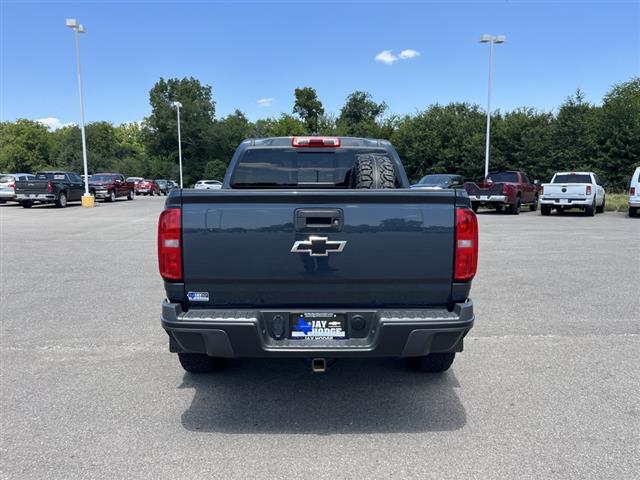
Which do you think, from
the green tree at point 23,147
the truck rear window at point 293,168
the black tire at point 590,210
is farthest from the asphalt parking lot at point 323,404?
the green tree at point 23,147

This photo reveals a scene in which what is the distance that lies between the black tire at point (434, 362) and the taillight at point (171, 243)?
2195 mm

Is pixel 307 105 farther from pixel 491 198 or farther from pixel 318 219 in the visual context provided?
pixel 318 219

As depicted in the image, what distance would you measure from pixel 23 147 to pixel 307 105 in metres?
56.1

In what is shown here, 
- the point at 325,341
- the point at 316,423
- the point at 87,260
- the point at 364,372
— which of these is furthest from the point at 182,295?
the point at 87,260

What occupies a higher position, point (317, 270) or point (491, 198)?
point (317, 270)

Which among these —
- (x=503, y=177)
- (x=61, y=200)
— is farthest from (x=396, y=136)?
(x=61, y=200)

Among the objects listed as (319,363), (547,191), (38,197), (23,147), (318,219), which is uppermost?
(23,147)

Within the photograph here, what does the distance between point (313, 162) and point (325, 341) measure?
8.26ft

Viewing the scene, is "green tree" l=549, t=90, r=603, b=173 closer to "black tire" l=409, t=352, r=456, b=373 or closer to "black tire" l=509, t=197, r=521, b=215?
"black tire" l=509, t=197, r=521, b=215

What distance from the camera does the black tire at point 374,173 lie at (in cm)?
450

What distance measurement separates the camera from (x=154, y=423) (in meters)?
3.53

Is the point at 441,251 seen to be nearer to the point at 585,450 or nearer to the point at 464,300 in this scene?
the point at 464,300

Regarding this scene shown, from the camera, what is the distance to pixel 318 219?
3.18m

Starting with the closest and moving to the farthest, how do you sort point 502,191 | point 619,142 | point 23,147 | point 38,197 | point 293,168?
point 293,168
point 502,191
point 38,197
point 619,142
point 23,147
